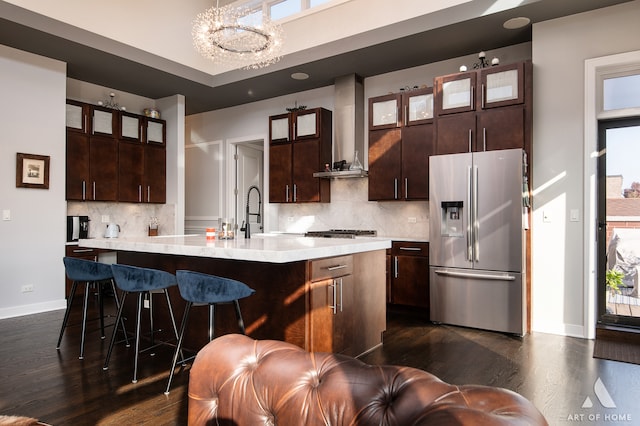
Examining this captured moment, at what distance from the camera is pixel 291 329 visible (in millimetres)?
2670

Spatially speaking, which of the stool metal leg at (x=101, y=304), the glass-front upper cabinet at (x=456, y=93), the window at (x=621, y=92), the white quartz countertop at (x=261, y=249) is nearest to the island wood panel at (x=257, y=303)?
the white quartz countertop at (x=261, y=249)

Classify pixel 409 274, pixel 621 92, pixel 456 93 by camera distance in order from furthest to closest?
pixel 409 274 < pixel 456 93 < pixel 621 92

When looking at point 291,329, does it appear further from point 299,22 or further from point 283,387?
point 299,22

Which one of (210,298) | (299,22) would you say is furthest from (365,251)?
(299,22)

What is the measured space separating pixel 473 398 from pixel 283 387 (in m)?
0.50

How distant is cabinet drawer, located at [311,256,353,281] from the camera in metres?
2.69

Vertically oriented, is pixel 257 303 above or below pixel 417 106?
below

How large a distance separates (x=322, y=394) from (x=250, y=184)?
22.9ft

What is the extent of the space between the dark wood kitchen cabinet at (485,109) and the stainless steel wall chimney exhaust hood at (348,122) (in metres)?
1.38

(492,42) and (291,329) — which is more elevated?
(492,42)

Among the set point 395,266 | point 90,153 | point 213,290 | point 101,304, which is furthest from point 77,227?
point 395,266

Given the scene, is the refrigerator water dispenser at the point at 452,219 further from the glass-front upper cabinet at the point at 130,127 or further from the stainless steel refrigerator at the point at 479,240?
the glass-front upper cabinet at the point at 130,127

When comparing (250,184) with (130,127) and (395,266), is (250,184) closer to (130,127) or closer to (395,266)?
Result: (130,127)

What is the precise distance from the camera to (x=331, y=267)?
9.28ft
